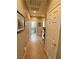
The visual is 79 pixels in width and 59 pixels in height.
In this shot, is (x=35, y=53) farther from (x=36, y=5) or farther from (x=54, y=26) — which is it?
(x=36, y=5)

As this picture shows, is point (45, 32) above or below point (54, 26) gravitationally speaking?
below

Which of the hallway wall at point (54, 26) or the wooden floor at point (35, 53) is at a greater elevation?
the hallway wall at point (54, 26)

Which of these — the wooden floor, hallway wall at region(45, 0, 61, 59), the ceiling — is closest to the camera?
hallway wall at region(45, 0, 61, 59)

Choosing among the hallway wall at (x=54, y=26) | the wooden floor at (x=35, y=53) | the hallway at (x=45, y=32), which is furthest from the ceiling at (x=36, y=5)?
the wooden floor at (x=35, y=53)

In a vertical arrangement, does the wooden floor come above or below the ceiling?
below

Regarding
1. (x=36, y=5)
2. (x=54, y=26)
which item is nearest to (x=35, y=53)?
(x=54, y=26)

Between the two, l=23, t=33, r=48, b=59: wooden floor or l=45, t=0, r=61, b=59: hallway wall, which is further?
l=23, t=33, r=48, b=59: wooden floor

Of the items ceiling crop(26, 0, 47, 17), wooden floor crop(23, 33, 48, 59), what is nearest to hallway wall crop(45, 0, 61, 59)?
wooden floor crop(23, 33, 48, 59)

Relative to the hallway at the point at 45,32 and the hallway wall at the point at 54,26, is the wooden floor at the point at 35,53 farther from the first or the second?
the hallway wall at the point at 54,26

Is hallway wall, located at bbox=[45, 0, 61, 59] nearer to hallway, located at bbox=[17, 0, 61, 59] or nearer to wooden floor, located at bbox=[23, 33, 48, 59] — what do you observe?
hallway, located at bbox=[17, 0, 61, 59]

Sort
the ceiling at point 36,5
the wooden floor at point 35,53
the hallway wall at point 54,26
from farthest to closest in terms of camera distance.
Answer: the ceiling at point 36,5
the wooden floor at point 35,53
the hallway wall at point 54,26
